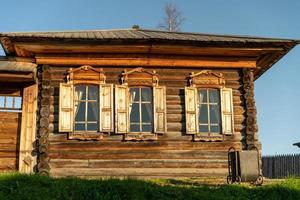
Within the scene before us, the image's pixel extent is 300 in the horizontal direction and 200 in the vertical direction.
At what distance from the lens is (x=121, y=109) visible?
1240cm

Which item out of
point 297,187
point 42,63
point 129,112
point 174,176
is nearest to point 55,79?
point 42,63

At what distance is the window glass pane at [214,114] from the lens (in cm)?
1282

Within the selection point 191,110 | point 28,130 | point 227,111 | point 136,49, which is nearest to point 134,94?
point 136,49

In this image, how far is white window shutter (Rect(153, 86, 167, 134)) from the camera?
40.8ft

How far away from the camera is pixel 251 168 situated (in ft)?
35.9

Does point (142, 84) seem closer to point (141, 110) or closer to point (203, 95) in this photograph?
point (141, 110)

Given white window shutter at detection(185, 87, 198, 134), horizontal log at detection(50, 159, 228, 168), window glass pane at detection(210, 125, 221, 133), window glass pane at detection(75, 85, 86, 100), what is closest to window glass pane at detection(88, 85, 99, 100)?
window glass pane at detection(75, 85, 86, 100)

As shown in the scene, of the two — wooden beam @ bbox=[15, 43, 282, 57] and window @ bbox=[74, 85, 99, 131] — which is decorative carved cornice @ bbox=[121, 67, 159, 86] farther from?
window @ bbox=[74, 85, 99, 131]

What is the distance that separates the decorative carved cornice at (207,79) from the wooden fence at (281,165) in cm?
828

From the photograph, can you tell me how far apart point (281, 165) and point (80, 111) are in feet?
38.5

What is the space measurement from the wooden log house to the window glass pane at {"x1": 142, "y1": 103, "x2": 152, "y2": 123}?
0.03 m

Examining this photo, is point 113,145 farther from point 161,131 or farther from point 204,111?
point 204,111

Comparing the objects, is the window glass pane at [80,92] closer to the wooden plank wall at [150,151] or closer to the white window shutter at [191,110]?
the wooden plank wall at [150,151]

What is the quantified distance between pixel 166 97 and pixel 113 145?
2.01 metres
